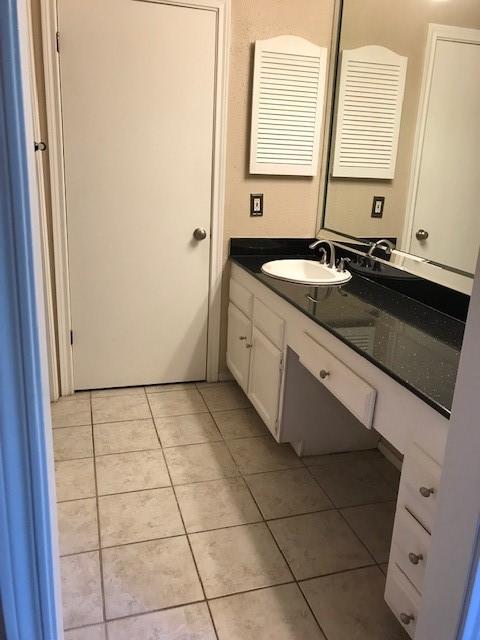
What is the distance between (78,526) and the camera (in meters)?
2.04

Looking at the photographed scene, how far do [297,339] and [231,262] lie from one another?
3.37ft

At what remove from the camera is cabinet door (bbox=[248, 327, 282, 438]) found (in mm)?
2471

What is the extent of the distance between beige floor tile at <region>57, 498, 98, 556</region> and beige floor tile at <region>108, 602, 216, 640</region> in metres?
0.37

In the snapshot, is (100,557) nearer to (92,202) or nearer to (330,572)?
(330,572)

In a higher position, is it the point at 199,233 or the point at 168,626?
the point at 199,233

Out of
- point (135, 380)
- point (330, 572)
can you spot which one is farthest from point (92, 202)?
point (330, 572)

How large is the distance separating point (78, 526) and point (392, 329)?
1.36 m

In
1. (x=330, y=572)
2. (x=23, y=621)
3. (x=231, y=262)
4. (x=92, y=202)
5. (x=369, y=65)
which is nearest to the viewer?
(x=23, y=621)

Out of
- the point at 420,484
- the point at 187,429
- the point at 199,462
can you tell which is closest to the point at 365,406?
the point at 420,484

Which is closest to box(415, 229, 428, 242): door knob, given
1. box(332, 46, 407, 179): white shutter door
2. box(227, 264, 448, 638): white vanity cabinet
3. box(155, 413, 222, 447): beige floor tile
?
box(332, 46, 407, 179): white shutter door

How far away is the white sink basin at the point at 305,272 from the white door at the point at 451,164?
1.43 feet

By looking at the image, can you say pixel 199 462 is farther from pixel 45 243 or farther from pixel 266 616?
pixel 45 243

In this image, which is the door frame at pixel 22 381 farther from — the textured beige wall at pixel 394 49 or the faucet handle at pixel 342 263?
the faucet handle at pixel 342 263

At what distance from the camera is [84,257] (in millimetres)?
2916
